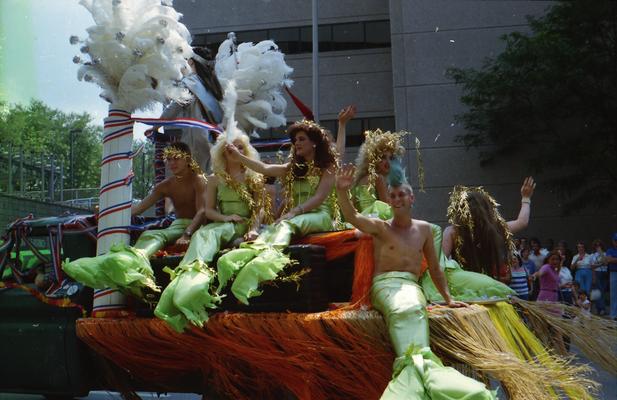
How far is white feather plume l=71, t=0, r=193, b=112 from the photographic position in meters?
4.55

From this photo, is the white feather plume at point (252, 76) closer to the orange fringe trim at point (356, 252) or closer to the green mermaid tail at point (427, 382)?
the orange fringe trim at point (356, 252)

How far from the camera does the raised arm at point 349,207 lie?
4.01 m

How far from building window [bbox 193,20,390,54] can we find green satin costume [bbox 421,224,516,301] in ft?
53.8

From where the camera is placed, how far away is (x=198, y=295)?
3904 millimetres

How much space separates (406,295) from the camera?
12.3 feet

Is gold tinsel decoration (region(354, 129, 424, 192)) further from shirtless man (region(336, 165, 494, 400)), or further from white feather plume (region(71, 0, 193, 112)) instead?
white feather plume (region(71, 0, 193, 112))

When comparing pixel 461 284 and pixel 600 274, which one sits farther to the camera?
pixel 600 274

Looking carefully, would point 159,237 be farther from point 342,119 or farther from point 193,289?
point 342,119

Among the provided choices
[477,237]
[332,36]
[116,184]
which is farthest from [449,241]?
[332,36]

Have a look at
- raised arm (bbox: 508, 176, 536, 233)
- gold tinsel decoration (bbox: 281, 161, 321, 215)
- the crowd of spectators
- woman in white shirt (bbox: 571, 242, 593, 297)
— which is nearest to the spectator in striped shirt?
the crowd of spectators

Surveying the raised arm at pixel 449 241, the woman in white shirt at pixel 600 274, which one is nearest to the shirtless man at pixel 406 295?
the raised arm at pixel 449 241

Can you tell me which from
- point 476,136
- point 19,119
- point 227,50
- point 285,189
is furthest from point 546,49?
point 285,189

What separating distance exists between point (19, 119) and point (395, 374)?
1126 cm

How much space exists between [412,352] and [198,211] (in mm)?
2226
